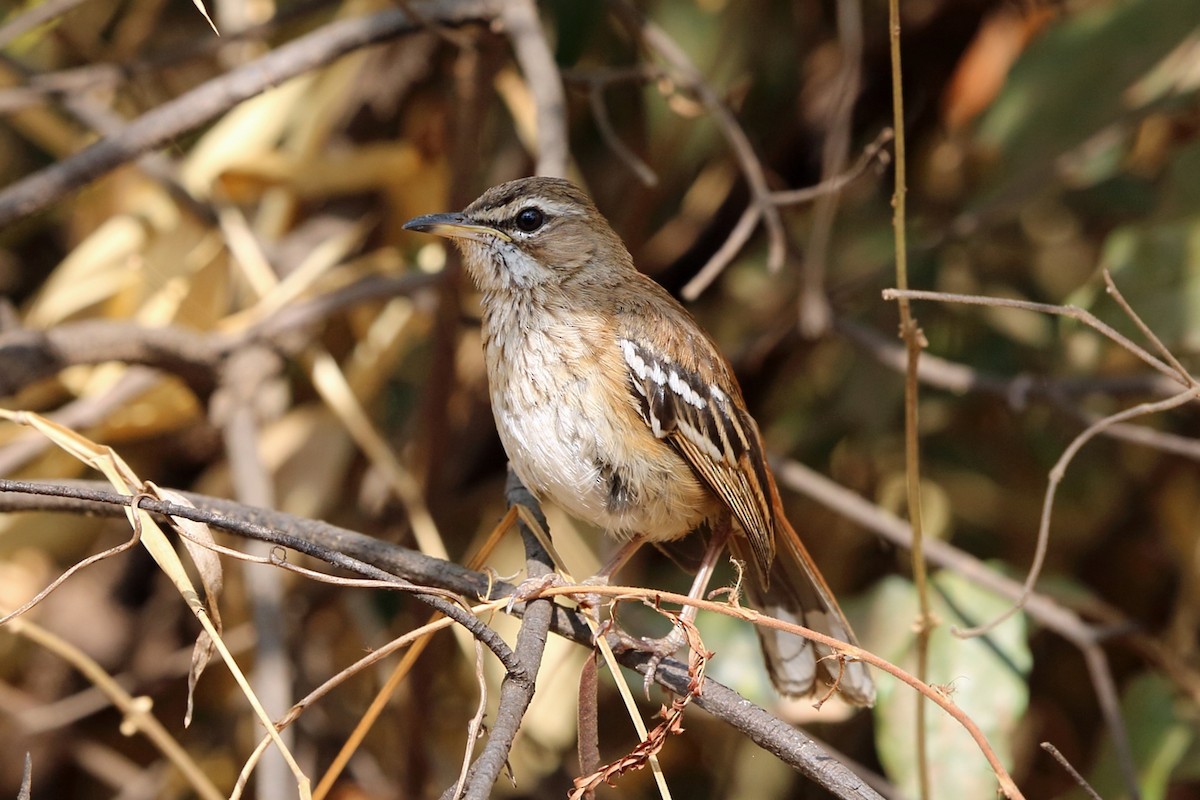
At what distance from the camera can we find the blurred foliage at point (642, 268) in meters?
4.07

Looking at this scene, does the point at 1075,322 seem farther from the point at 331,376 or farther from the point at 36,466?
the point at 36,466

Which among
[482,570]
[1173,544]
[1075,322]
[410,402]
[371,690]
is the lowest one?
[1173,544]

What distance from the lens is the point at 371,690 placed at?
14.5ft

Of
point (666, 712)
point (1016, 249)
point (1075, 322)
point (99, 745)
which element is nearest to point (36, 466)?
point (99, 745)

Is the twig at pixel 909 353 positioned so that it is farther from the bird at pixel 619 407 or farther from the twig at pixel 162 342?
the twig at pixel 162 342

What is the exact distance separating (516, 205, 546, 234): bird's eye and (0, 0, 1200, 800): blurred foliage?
55 cm

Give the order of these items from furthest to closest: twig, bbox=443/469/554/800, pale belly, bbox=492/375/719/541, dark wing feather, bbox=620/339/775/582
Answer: dark wing feather, bbox=620/339/775/582 < pale belly, bbox=492/375/719/541 < twig, bbox=443/469/554/800

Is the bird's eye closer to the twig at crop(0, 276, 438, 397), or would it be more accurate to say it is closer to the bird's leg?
Result: the twig at crop(0, 276, 438, 397)

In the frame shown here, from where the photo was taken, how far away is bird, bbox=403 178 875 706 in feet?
9.92

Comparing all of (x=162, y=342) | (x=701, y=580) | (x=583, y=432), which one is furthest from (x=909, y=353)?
(x=162, y=342)

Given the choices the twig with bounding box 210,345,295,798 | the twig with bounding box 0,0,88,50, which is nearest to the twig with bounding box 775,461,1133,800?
the twig with bounding box 210,345,295,798

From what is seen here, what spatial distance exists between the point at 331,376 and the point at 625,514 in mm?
1368

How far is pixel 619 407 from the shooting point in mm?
3047

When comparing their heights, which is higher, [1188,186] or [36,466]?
[36,466]
